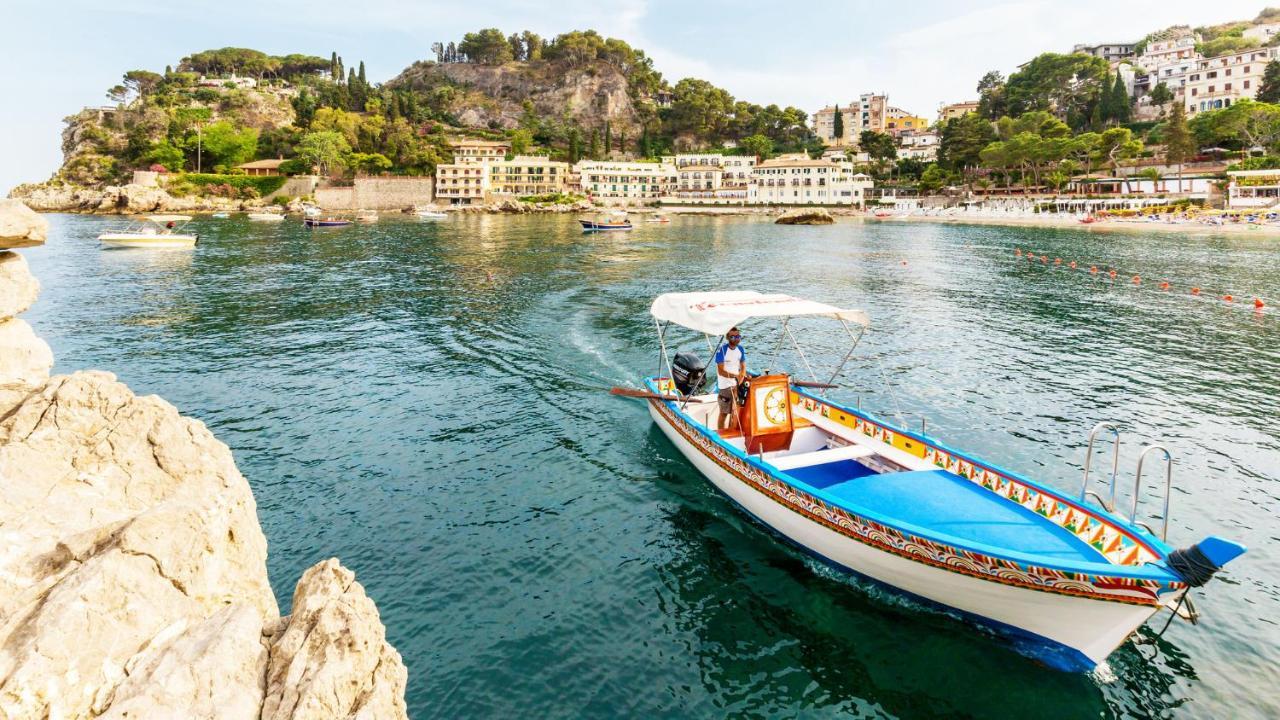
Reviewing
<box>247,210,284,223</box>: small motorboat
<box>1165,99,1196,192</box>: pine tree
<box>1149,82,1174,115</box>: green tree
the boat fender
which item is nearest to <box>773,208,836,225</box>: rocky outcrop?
<box>1165,99,1196,192</box>: pine tree

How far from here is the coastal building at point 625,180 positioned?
15912 centimetres

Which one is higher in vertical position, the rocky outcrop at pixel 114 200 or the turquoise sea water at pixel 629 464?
the rocky outcrop at pixel 114 200

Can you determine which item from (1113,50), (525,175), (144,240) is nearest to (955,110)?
(1113,50)

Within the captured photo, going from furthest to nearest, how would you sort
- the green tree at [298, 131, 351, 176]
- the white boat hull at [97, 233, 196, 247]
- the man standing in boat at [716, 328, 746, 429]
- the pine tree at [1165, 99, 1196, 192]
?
the green tree at [298, 131, 351, 176], the pine tree at [1165, 99, 1196, 192], the white boat hull at [97, 233, 196, 247], the man standing in boat at [716, 328, 746, 429]

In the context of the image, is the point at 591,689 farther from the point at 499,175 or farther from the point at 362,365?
the point at 499,175

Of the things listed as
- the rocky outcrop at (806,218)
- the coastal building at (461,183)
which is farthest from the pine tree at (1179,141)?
the coastal building at (461,183)

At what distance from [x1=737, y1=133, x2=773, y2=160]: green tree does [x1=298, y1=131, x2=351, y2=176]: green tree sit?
336 ft

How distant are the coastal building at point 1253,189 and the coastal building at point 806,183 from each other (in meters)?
65.4

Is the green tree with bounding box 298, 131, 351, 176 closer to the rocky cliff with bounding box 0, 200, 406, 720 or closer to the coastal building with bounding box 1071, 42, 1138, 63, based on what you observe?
the rocky cliff with bounding box 0, 200, 406, 720

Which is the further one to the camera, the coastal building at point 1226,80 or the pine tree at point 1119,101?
the pine tree at point 1119,101

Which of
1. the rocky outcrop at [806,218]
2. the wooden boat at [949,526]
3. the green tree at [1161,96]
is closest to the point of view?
the wooden boat at [949,526]

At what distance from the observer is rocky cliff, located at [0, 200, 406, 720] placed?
513cm

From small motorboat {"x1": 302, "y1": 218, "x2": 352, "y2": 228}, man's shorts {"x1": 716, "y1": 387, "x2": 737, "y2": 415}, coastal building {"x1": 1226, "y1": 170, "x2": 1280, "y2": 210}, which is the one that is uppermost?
coastal building {"x1": 1226, "y1": 170, "x2": 1280, "y2": 210}

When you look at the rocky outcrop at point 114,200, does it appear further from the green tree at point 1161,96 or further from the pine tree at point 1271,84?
the pine tree at point 1271,84
